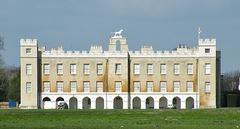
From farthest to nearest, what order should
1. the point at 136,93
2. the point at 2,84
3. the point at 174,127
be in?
the point at 2,84 → the point at 136,93 → the point at 174,127

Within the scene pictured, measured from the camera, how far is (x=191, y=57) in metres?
105

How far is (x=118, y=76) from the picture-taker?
344 feet

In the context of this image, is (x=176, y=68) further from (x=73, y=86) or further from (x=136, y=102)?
(x=73, y=86)

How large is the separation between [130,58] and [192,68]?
27.0 feet

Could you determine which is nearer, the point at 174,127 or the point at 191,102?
the point at 174,127

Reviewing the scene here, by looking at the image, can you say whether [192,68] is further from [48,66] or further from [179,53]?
[48,66]

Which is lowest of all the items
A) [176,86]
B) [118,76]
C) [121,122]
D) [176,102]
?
[121,122]

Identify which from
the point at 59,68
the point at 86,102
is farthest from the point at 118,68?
the point at 59,68

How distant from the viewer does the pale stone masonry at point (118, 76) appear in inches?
4107

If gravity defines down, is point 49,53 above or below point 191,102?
above

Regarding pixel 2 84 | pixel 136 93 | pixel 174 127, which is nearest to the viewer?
pixel 174 127

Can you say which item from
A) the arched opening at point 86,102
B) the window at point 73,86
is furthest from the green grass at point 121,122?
the window at point 73,86

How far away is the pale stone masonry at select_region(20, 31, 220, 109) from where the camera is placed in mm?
104312

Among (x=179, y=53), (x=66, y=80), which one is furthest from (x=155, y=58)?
(x=66, y=80)
